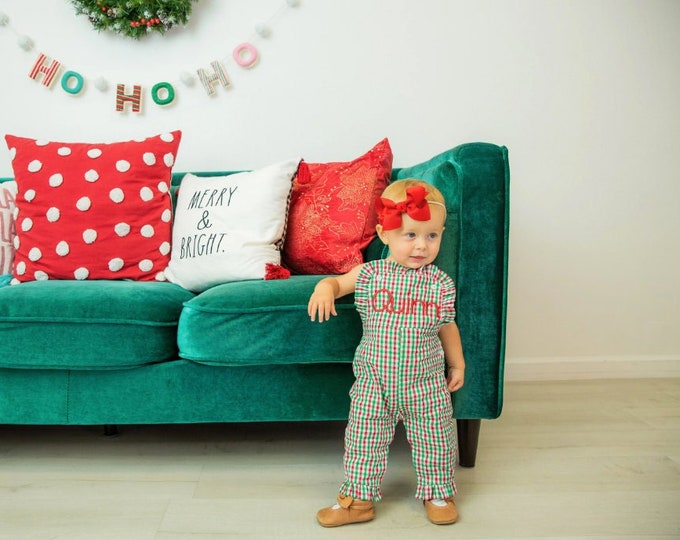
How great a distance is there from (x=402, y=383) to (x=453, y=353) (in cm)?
16

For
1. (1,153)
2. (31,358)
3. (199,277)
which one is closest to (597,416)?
(199,277)

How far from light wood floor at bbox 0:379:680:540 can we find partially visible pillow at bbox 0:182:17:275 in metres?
0.49

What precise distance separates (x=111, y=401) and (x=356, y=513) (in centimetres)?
61

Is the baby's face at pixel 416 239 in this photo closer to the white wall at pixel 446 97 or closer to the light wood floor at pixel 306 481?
the light wood floor at pixel 306 481

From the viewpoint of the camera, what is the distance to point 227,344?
116cm

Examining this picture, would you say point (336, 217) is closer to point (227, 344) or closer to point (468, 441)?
point (227, 344)

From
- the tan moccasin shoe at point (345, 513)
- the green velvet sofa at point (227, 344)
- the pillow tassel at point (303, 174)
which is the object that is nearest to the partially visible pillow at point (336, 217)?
the pillow tassel at point (303, 174)

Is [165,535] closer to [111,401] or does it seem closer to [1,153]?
[111,401]

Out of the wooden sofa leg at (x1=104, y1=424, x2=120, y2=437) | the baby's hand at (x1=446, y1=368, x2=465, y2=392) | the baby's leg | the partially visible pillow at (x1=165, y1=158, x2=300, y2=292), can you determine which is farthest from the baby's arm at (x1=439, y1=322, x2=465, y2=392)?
the wooden sofa leg at (x1=104, y1=424, x2=120, y2=437)

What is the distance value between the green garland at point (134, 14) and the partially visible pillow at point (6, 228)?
2.33ft

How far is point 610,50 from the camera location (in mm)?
1941

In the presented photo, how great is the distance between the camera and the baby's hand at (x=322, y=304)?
1062mm

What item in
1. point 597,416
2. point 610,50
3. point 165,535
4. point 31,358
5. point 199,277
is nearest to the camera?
point 165,535

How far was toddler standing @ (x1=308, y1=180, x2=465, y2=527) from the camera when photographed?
103 centimetres
